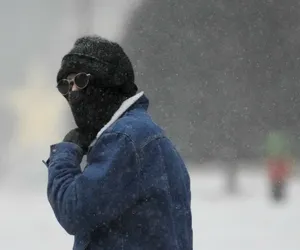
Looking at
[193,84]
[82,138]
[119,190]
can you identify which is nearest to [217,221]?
[82,138]

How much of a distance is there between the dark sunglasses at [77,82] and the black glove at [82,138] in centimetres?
10

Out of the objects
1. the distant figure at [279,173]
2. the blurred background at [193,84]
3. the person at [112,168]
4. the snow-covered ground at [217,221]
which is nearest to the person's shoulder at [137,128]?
the person at [112,168]

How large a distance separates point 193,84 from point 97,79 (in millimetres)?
16851

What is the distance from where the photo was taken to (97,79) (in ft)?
5.82

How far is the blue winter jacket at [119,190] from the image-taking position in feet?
5.47

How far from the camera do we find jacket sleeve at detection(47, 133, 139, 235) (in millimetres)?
1661

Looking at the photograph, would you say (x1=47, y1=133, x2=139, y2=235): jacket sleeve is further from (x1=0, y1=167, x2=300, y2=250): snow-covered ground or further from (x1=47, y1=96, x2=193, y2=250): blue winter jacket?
(x1=0, y1=167, x2=300, y2=250): snow-covered ground

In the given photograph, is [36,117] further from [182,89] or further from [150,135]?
[150,135]

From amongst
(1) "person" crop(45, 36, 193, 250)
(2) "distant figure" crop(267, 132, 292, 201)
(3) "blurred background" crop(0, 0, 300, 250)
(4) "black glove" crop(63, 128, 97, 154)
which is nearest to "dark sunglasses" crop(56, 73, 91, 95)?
(1) "person" crop(45, 36, 193, 250)

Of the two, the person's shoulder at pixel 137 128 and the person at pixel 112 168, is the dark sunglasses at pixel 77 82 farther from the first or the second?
the person's shoulder at pixel 137 128

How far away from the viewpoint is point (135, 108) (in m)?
1.81

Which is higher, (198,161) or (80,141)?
(80,141)

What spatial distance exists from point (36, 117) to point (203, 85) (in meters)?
4.31

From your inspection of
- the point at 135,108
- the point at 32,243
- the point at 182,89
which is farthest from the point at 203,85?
the point at 135,108
